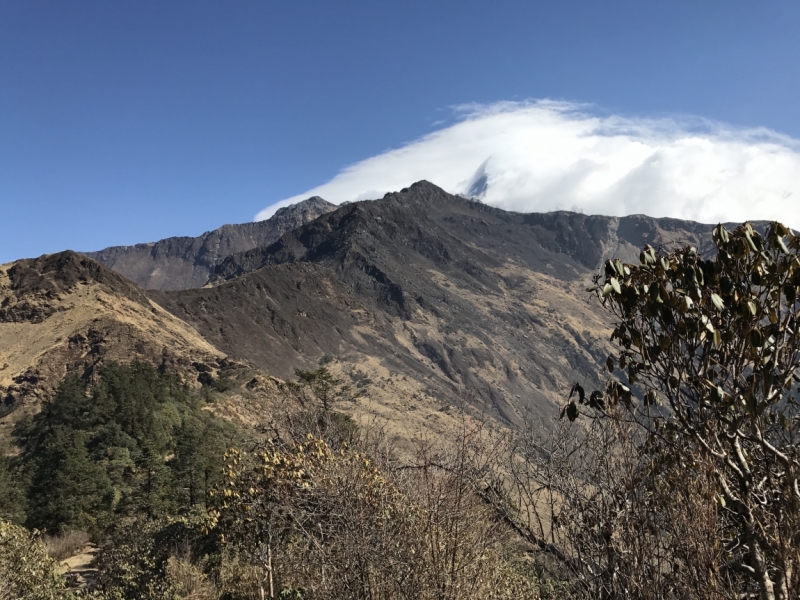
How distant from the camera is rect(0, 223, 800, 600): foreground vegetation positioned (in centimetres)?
370

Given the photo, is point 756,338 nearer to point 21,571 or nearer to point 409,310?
point 21,571

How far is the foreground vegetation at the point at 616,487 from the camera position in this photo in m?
3.70

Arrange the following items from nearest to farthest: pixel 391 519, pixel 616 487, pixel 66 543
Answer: pixel 616 487
pixel 391 519
pixel 66 543

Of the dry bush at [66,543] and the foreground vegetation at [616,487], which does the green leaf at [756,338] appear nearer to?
the foreground vegetation at [616,487]

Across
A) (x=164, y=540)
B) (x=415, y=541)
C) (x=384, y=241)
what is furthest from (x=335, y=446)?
(x=384, y=241)

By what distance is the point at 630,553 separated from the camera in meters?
3.80

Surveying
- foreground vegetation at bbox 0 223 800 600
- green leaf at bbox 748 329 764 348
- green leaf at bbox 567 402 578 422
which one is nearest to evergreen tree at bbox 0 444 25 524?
foreground vegetation at bbox 0 223 800 600

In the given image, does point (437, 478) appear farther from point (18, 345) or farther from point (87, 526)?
point (18, 345)

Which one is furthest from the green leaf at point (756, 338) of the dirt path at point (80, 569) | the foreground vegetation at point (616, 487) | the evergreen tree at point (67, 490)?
the evergreen tree at point (67, 490)

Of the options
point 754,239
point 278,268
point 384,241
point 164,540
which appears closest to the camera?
point 754,239

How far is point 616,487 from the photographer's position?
4.10 m

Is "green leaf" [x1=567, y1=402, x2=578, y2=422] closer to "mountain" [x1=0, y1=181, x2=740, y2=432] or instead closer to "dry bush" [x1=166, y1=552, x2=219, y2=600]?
"mountain" [x1=0, y1=181, x2=740, y2=432]

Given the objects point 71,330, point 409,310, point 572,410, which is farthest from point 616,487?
point 409,310

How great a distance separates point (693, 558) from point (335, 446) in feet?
30.8
